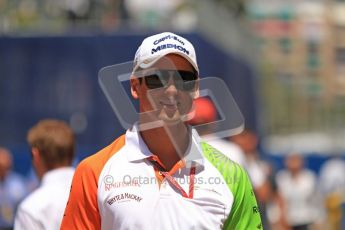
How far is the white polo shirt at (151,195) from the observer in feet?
11.4

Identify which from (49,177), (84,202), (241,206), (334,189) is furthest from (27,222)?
(334,189)

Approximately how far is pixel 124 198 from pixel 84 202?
138mm

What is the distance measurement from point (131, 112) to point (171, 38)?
544 millimetres

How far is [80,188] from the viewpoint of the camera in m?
3.51

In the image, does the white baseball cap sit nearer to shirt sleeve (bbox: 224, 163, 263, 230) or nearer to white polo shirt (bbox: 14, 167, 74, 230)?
shirt sleeve (bbox: 224, 163, 263, 230)

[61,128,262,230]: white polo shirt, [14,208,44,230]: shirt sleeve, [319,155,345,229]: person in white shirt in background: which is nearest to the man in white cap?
[61,128,262,230]: white polo shirt

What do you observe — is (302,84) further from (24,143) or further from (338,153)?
(24,143)

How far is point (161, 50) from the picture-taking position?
3508 mm

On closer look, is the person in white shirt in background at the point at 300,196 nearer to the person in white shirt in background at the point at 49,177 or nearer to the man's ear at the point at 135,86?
the person in white shirt in background at the point at 49,177

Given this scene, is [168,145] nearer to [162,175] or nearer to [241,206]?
[162,175]

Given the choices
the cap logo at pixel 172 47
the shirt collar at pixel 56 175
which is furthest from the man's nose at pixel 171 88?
the shirt collar at pixel 56 175

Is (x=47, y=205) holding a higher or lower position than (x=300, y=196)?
higher

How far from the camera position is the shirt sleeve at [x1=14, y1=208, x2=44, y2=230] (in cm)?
496

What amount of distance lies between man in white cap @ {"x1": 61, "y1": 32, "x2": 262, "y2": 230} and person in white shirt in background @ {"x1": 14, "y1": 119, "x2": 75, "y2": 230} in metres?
1.44
